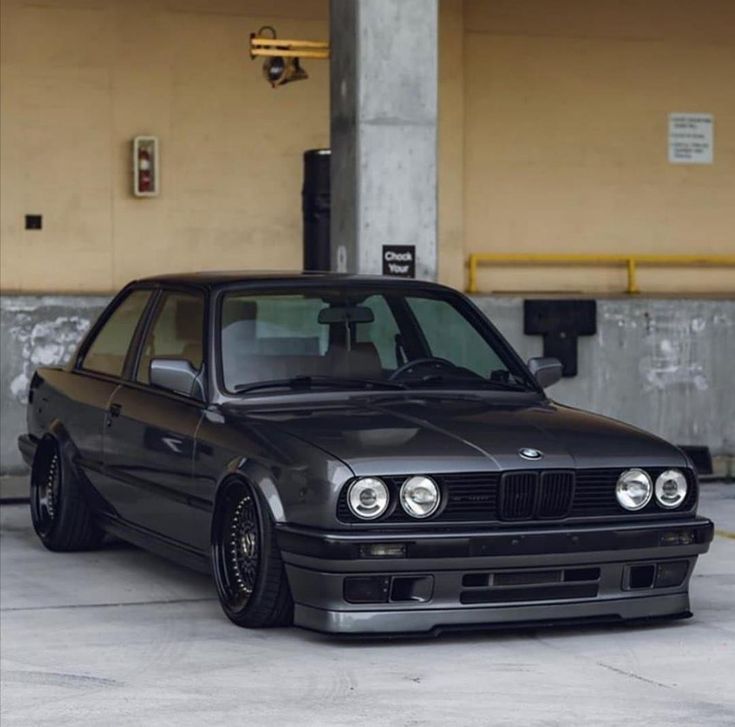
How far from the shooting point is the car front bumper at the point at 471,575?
7.62m

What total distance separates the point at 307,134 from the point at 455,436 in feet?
24.5

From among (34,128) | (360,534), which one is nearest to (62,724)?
(360,534)

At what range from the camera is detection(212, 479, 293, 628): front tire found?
26.0 ft

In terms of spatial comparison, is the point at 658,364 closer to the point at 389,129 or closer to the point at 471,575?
the point at 389,129

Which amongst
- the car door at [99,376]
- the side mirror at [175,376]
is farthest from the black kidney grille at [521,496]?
the car door at [99,376]

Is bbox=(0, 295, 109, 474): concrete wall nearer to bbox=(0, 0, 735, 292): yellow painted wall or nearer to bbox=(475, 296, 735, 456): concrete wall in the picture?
bbox=(0, 0, 735, 292): yellow painted wall

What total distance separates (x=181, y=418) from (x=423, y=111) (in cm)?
351

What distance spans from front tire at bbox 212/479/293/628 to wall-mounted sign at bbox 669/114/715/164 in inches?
352

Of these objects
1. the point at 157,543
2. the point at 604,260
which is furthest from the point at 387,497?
the point at 604,260

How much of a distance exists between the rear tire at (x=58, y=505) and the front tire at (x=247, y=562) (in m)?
2.07

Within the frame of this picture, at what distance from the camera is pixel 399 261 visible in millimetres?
11680

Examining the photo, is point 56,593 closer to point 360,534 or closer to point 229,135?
point 360,534

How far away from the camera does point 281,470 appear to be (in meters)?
7.88

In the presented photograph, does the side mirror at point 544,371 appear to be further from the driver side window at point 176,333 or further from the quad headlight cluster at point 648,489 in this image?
the driver side window at point 176,333
